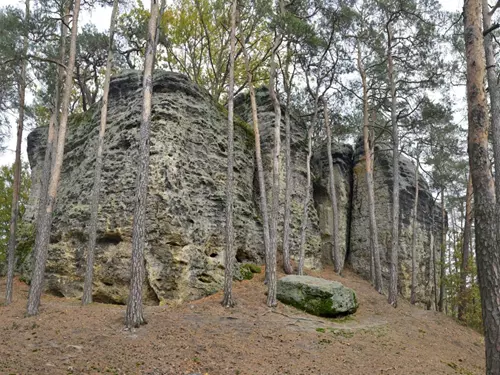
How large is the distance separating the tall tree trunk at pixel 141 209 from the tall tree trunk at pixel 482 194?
7079 millimetres

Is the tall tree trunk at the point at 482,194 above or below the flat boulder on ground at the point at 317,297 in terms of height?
above

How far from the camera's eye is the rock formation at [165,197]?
12375 millimetres

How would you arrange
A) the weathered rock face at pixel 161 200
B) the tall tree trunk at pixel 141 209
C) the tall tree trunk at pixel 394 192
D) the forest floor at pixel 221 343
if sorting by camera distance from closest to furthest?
1. the forest floor at pixel 221 343
2. the tall tree trunk at pixel 141 209
3. the weathered rock face at pixel 161 200
4. the tall tree trunk at pixel 394 192

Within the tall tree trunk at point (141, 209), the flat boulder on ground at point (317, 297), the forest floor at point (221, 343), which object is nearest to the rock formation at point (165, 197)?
the forest floor at point (221, 343)

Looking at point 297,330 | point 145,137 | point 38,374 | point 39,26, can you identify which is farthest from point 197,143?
point 38,374

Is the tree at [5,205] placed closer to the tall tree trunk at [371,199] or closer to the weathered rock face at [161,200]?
the weathered rock face at [161,200]

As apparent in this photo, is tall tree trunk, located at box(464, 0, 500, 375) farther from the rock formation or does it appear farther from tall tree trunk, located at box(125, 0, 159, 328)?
the rock formation

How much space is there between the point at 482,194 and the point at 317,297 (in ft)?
24.9

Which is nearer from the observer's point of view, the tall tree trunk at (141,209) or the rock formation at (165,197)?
the tall tree trunk at (141,209)

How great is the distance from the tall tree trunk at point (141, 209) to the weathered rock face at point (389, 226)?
1688 cm

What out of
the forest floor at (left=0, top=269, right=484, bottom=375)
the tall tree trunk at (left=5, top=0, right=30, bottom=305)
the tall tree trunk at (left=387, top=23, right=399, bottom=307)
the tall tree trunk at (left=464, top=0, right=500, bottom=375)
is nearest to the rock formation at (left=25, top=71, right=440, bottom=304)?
the forest floor at (left=0, top=269, right=484, bottom=375)

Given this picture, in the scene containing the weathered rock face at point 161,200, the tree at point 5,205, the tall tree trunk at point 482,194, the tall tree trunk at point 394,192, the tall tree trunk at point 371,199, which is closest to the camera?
the tall tree trunk at point 482,194

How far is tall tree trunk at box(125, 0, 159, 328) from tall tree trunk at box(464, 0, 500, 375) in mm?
7079

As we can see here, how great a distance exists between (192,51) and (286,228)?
46.8ft
